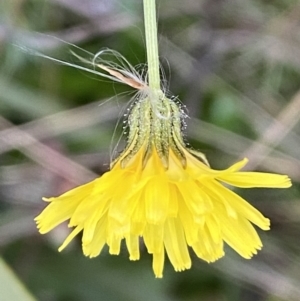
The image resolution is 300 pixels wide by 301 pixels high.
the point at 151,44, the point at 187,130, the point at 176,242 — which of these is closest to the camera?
the point at 151,44

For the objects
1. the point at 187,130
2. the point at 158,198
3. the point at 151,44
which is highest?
the point at 187,130

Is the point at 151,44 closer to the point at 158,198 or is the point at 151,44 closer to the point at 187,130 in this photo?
the point at 158,198

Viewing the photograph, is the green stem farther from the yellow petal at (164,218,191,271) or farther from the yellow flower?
the yellow petal at (164,218,191,271)

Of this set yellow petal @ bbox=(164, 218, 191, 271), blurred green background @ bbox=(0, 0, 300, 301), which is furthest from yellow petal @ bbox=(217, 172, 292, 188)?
blurred green background @ bbox=(0, 0, 300, 301)

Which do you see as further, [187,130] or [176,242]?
[187,130]

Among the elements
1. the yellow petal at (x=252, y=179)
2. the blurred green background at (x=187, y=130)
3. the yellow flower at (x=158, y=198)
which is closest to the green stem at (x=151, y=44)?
the yellow flower at (x=158, y=198)

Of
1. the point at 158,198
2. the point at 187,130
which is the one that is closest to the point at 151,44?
the point at 158,198
